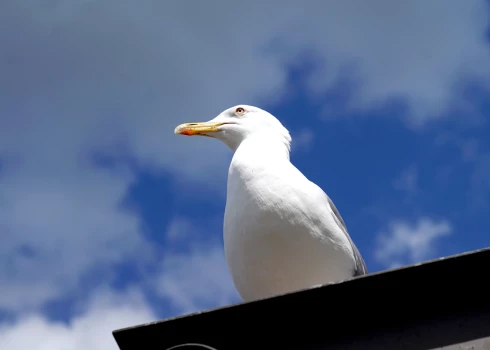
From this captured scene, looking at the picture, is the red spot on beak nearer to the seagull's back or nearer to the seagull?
the seagull

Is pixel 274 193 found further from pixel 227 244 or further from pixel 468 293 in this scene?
pixel 468 293

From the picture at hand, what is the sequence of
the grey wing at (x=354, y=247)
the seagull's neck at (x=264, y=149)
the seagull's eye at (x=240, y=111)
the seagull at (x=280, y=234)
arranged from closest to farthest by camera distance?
1. the seagull at (x=280, y=234)
2. the grey wing at (x=354, y=247)
3. the seagull's neck at (x=264, y=149)
4. the seagull's eye at (x=240, y=111)

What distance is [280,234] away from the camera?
4402 millimetres

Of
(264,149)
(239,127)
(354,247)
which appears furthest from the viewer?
(239,127)

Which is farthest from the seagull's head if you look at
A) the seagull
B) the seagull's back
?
the seagull's back

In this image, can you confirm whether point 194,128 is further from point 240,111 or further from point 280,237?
point 280,237

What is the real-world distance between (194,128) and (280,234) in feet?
6.36

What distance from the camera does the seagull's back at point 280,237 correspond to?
173 inches

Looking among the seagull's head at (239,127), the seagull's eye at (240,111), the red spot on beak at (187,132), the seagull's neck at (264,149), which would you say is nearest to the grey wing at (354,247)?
the seagull's neck at (264,149)

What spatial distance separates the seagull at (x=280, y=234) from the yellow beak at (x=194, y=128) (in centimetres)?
114

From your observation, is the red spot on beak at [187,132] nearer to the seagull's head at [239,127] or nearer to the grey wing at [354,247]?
the seagull's head at [239,127]

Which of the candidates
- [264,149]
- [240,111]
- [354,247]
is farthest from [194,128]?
[354,247]

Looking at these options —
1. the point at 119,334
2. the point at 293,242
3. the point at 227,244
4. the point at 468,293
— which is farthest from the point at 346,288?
the point at 227,244

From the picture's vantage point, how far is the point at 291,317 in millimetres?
3021
